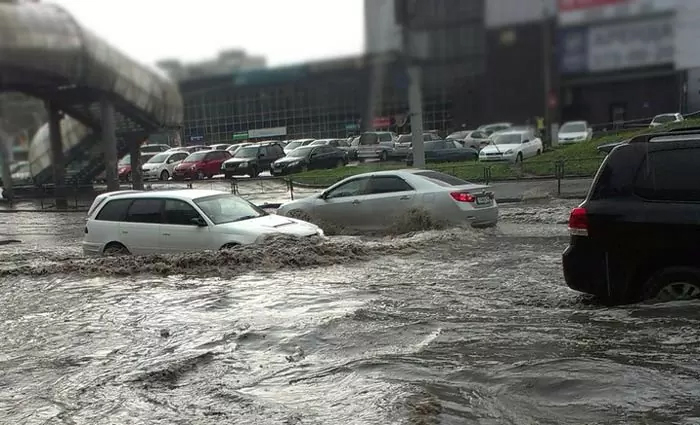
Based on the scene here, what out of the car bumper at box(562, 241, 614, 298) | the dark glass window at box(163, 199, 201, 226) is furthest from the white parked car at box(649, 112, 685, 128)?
the dark glass window at box(163, 199, 201, 226)

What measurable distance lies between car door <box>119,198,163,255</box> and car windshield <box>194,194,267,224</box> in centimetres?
74

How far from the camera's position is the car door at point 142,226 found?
31.3ft

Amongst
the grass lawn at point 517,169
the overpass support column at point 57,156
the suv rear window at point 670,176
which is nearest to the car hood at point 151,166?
the overpass support column at point 57,156

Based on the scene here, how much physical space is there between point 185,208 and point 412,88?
458 centimetres

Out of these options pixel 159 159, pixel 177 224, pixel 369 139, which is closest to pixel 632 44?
pixel 369 139

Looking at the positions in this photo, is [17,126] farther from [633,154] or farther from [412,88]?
[633,154]

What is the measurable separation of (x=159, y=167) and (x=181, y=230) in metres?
6.52

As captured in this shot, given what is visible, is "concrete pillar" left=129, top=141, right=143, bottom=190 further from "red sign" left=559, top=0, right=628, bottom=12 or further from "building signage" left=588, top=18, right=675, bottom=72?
"building signage" left=588, top=18, right=675, bottom=72

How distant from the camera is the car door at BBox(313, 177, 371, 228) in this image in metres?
11.6

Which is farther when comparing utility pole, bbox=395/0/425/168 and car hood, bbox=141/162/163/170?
car hood, bbox=141/162/163/170

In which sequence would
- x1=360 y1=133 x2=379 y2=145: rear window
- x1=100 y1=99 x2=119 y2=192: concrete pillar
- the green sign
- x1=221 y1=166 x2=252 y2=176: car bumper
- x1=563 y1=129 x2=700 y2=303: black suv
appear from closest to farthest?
x1=563 y1=129 x2=700 y2=303: black suv → the green sign → x1=360 y1=133 x2=379 y2=145: rear window → x1=100 y1=99 x2=119 y2=192: concrete pillar → x1=221 y1=166 x2=252 y2=176: car bumper

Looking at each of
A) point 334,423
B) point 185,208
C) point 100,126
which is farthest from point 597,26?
point 100,126

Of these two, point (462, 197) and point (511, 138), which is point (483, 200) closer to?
point (462, 197)

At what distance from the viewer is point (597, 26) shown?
13.2 ft
